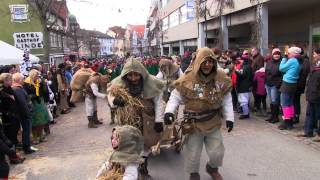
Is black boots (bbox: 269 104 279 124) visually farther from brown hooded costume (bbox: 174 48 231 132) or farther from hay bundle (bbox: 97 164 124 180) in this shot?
hay bundle (bbox: 97 164 124 180)

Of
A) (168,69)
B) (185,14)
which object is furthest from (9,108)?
(185,14)

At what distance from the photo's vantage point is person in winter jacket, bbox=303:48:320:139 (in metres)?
8.52

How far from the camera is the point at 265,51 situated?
57.6 feet

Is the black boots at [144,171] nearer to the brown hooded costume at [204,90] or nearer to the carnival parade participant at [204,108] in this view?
the carnival parade participant at [204,108]

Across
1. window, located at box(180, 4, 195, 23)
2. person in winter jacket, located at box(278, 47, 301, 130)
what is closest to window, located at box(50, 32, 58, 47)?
window, located at box(180, 4, 195, 23)

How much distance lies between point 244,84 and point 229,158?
4.37m

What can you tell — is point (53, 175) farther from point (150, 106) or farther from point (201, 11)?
point (201, 11)

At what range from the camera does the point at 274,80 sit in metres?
10.6

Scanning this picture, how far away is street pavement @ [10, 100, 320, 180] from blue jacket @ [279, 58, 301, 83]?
3.84 ft

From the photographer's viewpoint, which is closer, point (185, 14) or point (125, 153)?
point (125, 153)

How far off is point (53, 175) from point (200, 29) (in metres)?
25.0

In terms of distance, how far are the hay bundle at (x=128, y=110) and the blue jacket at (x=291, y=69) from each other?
4520 mm

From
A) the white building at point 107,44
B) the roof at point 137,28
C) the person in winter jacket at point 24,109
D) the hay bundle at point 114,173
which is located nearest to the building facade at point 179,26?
the person in winter jacket at point 24,109

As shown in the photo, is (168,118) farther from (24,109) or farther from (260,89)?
(260,89)
